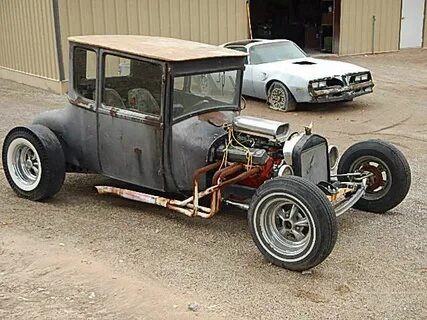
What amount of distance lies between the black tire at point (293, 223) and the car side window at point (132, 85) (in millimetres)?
1401

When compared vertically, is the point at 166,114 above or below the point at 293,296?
above

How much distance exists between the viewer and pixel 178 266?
195 inches

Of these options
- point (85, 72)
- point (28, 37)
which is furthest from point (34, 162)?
point (28, 37)

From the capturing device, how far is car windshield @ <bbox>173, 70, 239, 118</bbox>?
5648 mm

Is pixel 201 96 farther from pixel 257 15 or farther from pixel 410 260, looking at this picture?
pixel 257 15

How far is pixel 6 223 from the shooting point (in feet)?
19.1

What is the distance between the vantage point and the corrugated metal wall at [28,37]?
13766 mm

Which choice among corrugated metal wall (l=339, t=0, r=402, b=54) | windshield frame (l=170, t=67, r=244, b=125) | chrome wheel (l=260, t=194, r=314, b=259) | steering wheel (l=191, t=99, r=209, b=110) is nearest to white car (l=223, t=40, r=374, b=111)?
windshield frame (l=170, t=67, r=244, b=125)

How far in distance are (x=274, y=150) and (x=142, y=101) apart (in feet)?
4.30

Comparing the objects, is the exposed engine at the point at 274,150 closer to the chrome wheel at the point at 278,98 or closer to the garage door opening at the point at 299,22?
the chrome wheel at the point at 278,98

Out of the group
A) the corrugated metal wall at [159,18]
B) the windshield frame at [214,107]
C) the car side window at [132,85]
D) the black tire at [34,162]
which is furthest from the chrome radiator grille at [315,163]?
the corrugated metal wall at [159,18]

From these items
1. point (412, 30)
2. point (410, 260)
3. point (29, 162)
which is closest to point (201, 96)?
point (29, 162)

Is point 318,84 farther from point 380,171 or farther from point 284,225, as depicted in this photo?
point 284,225

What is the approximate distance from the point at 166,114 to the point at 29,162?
179 centimetres
